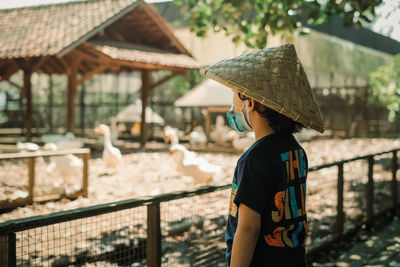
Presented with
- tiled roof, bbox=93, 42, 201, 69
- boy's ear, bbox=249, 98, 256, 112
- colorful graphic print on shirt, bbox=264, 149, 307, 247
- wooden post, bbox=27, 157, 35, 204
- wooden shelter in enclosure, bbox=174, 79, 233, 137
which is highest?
tiled roof, bbox=93, 42, 201, 69

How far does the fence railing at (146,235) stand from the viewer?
2215 millimetres

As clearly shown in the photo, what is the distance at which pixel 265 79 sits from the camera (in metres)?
1.99

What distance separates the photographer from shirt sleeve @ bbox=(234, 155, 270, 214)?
182cm

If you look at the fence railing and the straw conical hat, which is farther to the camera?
the fence railing

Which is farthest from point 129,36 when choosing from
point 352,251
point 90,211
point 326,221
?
point 90,211

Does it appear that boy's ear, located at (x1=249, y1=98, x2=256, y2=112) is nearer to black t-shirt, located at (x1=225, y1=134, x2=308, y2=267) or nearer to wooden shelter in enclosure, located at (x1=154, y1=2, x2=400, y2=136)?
black t-shirt, located at (x1=225, y1=134, x2=308, y2=267)

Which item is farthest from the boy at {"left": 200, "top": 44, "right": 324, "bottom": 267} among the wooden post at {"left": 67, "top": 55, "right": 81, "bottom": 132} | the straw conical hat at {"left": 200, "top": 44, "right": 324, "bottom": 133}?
the wooden post at {"left": 67, "top": 55, "right": 81, "bottom": 132}

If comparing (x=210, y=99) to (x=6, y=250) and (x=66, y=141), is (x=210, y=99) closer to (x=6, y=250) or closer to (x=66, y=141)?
(x=66, y=141)

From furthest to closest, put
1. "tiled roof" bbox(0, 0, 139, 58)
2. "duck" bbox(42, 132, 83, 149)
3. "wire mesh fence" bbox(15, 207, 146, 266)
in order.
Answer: "tiled roof" bbox(0, 0, 139, 58) < "duck" bbox(42, 132, 83, 149) < "wire mesh fence" bbox(15, 207, 146, 266)

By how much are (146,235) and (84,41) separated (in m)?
9.99

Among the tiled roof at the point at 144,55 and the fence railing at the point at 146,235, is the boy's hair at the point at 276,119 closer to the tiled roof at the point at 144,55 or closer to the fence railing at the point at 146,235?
the fence railing at the point at 146,235

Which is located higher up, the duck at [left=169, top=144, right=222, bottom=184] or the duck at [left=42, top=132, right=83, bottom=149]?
the duck at [left=42, top=132, right=83, bottom=149]

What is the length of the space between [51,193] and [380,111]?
2157 centimetres

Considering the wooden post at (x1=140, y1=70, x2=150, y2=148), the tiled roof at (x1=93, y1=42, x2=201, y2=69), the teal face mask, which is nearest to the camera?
the teal face mask
